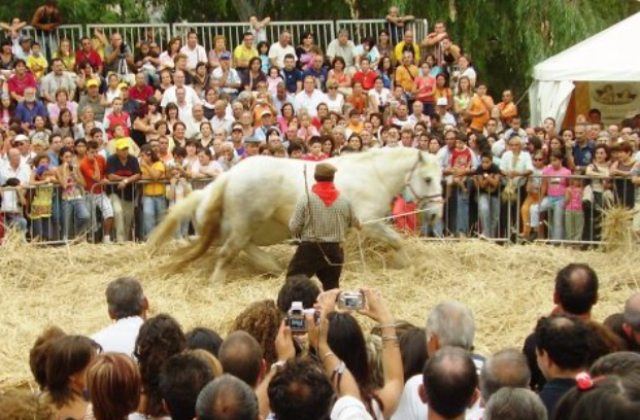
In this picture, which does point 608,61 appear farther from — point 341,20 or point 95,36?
point 95,36

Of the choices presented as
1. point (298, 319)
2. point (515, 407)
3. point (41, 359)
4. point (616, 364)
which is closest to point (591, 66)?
point (298, 319)

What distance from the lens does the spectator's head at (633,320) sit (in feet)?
25.7

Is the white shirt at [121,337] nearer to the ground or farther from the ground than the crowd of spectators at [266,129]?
nearer to the ground

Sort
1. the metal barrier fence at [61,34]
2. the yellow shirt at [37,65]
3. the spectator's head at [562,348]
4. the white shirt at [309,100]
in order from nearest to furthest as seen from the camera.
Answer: the spectator's head at [562,348]
the white shirt at [309,100]
the yellow shirt at [37,65]
the metal barrier fence at [61,34]

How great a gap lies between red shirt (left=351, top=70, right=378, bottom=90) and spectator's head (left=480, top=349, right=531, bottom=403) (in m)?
16.2

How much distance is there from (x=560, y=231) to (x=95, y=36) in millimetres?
9278

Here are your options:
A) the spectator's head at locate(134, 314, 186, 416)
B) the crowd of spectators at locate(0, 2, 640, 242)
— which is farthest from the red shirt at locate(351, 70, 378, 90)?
the spectator's head at locate(134, 314, 186, 416)

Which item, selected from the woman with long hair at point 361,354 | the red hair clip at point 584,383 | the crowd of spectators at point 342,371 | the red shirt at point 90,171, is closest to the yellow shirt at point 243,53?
the red shirt at point 90,171

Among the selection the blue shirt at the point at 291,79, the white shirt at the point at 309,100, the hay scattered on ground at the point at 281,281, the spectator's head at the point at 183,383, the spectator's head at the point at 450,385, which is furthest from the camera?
the blue shirt at the point at 291,79

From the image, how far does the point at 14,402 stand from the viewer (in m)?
6.02

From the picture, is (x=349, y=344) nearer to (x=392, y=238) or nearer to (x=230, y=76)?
(x=392, y=238)

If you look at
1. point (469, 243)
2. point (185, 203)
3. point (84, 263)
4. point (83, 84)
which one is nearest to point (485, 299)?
point (469, 243)

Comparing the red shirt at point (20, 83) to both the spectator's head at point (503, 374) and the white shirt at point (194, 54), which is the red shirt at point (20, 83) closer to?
the white shirt at point (194, 54)

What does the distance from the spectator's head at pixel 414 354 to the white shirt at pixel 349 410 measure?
4.12 ft
